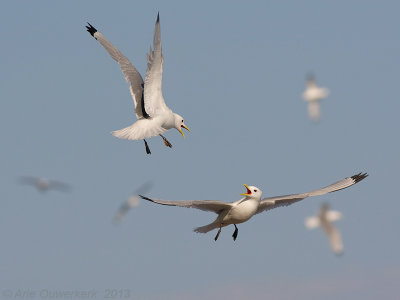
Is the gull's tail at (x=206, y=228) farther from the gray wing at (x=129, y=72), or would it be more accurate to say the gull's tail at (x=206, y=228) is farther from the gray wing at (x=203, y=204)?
the gray wing at (x=129, y=72)

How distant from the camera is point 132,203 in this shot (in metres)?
33.8

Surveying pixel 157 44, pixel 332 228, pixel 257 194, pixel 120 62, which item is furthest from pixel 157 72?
pixel 332 228

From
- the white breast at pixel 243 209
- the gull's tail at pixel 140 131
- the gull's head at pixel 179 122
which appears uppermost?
the gull's head at pixel 179 122

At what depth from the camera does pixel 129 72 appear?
25.5m

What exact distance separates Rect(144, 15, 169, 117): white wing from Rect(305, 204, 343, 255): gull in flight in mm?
5766

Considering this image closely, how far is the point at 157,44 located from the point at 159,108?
174cm

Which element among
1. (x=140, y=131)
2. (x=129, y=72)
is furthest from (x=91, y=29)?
(x=140, y=131)

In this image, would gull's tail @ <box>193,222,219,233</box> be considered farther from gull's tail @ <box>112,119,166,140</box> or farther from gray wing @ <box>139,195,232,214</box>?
gull's tail @ <box>112,119,166,140</box>

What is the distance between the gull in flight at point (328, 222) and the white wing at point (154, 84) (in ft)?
18.9

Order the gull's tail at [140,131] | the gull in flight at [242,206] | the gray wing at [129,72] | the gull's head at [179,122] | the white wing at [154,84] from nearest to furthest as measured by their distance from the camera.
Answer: the gull in flight at [242,206]
the gull's tail at [140,131]
the white wing at [154,84]
the gull's head at [179,122]
the gray wing at [129,72]

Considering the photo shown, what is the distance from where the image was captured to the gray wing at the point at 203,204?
17.1 m

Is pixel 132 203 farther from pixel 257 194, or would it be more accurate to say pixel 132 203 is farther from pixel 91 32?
pixel 257 194

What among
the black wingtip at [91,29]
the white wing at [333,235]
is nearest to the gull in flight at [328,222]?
the white wing at [333,235]

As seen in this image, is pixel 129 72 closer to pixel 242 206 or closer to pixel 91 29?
pixel 91 29
